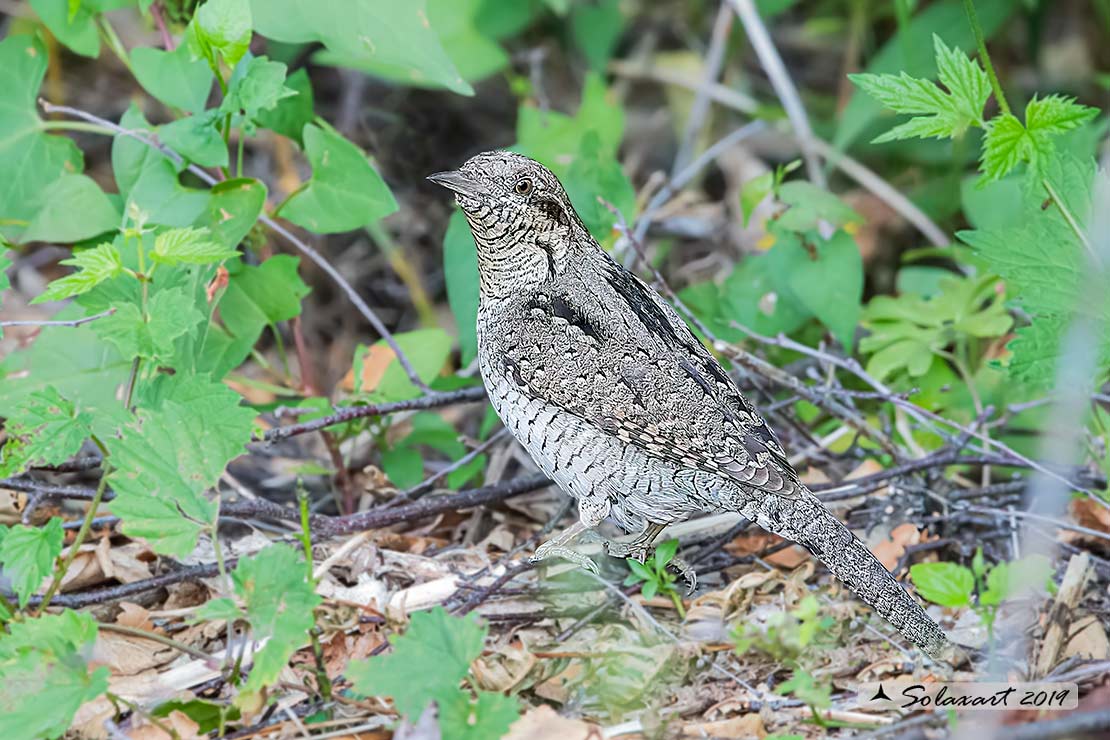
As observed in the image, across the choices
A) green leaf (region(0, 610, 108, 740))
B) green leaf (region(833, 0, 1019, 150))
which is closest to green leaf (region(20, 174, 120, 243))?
green leaf (region(0, 610, 108, 740))

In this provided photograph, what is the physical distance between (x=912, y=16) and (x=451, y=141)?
243cm

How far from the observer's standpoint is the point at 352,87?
6117 mm

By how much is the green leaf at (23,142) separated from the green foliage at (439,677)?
221 centimetres

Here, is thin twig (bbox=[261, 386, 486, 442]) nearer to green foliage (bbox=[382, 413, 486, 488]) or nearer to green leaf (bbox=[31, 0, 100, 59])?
green foliage (bbox=[382, 413, 486, 488])

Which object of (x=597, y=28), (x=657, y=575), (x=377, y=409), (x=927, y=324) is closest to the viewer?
(x=657, y=575)

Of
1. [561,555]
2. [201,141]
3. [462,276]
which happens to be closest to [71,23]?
[201,141]

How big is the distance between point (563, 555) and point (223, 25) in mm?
1866

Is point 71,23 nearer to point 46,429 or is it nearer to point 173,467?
point 46,429

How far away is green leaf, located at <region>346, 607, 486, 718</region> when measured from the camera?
2.60 m

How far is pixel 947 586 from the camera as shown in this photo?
A: 2.93 m

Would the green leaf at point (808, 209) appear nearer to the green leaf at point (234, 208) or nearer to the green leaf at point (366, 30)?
the green leaf at point (366, 30)

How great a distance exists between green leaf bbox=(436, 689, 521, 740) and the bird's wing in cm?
94

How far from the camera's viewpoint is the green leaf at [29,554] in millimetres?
2861

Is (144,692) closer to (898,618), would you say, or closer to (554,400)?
Answer: (554,400)
